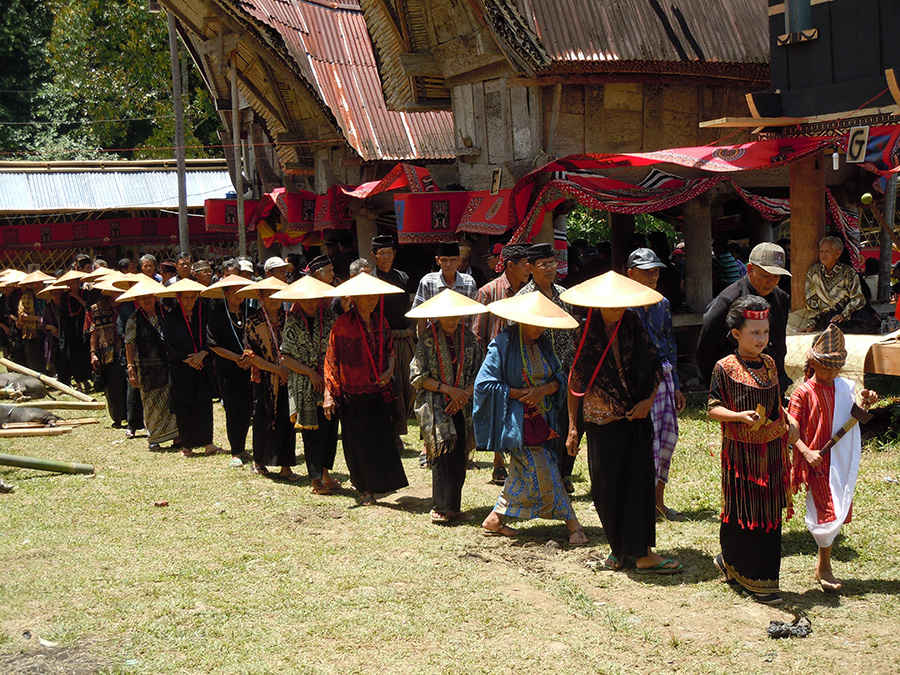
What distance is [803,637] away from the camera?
169 inches

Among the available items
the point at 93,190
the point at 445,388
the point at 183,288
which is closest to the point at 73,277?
the point at 183,288

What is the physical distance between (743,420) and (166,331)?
247 inches

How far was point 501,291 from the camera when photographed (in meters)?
7.01

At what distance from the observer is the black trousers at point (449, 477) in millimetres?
6480

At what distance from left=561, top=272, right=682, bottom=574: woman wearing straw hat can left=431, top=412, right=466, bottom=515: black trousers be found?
1.36m

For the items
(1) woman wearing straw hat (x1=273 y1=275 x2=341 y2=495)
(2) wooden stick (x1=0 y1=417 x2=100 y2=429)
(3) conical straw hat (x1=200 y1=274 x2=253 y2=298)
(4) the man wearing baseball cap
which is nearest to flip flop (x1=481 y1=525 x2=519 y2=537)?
(4) the man wearing baseball cap

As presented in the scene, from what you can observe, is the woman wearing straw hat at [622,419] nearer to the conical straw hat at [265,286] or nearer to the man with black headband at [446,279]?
the man with black headband at [446,279]

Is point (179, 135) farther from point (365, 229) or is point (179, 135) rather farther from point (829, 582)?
point (829, 582)

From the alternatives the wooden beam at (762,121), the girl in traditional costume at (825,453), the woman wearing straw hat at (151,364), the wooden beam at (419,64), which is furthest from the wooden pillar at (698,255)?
the girl in traditional costume at (825,453)

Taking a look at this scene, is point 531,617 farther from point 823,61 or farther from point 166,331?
point 823,61

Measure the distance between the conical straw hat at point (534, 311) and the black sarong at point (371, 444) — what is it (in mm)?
1652

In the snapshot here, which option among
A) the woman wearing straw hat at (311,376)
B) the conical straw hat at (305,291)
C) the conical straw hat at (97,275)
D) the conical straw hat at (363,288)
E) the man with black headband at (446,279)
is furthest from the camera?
the conical straw hat at (97,275)

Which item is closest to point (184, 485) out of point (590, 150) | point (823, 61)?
point (590, 150)

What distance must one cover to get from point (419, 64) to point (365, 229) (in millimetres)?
3244
